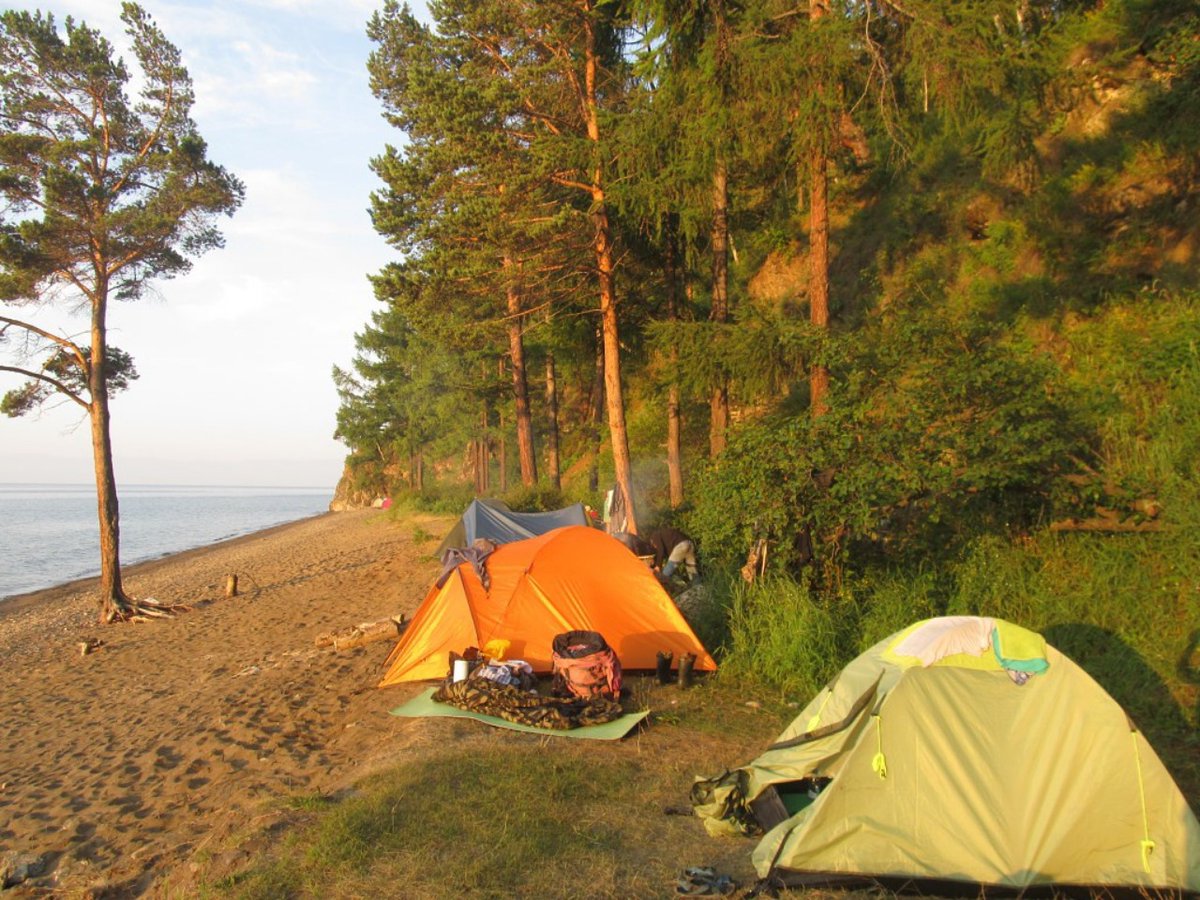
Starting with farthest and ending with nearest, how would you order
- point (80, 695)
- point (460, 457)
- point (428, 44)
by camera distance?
point (460, 457) → point (428, 44) → point (80, 695)

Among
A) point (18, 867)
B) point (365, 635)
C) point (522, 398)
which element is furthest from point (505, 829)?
point (522, 398)

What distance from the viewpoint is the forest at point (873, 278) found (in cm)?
779

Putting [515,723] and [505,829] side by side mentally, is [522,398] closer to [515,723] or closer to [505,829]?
[515,723]

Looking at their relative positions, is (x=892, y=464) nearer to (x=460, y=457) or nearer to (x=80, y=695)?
(x=80, y=695)

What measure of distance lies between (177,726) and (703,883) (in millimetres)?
6200

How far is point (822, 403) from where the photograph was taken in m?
9.09

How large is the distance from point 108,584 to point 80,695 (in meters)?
5.55

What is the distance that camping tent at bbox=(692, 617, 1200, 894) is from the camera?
4.18m

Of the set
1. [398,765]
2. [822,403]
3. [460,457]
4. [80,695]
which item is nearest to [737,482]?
[822,403]

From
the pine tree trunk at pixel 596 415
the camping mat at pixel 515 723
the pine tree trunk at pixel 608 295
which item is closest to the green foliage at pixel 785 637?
the camping mat at pixel 515 723

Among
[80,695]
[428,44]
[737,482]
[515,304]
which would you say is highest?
[428,44]

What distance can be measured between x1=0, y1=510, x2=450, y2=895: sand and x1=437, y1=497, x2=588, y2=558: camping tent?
4.68ft

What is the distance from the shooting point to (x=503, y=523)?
14.1m

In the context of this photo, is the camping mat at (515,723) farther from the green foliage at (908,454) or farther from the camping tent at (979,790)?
the green foliage at (908,454)
